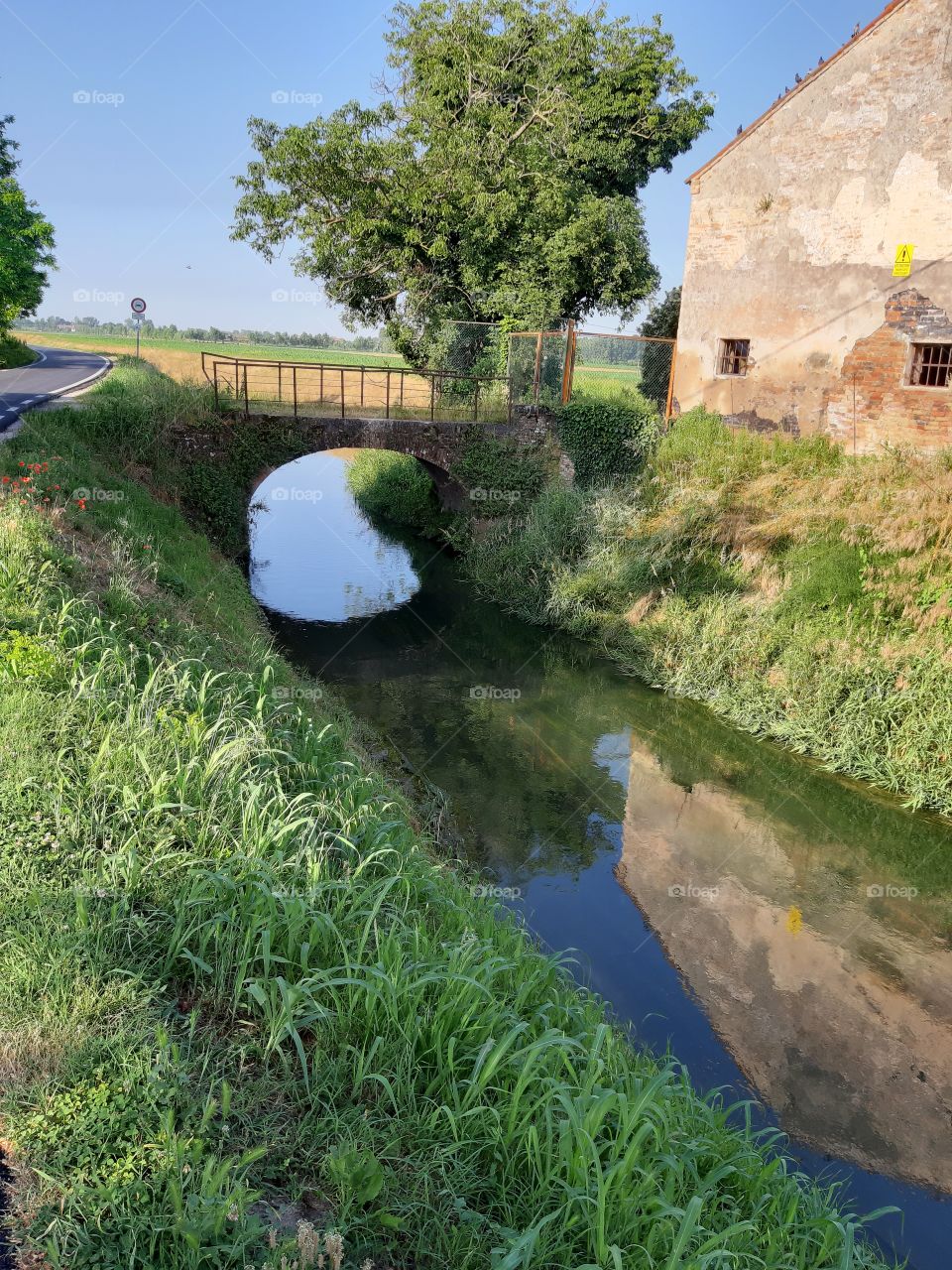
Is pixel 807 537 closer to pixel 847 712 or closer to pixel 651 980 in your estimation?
pixel 847 712

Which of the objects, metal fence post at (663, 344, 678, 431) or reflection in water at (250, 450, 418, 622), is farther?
metal fence post at (663, 344, 678, 431)

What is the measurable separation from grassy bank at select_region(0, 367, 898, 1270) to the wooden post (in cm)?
1361

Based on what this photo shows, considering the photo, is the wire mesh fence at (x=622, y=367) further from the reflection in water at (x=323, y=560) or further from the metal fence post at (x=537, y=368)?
the reflection in water at (x=323, y=560)

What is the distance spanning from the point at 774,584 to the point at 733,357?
19.6 feet

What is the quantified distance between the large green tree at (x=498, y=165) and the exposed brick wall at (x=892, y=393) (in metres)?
7.90

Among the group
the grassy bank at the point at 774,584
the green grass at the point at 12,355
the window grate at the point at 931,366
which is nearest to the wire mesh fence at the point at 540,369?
the grassy bank at the point at 774,584

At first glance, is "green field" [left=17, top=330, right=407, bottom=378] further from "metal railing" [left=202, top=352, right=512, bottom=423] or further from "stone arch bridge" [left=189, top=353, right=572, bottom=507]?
"stone arch bridge" [left=189, top=353, right=572, bottom=507]

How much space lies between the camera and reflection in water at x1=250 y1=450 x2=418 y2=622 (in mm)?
17234

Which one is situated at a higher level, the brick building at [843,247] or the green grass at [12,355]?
the brick building at [843,247]

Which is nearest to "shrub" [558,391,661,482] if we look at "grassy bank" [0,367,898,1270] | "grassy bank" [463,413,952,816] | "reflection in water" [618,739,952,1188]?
"grassy bank" [463,413,952,816]

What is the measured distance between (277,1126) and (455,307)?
2058cm

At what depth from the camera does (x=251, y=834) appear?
440cm

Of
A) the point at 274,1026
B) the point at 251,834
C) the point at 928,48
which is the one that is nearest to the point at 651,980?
the point at 251,834

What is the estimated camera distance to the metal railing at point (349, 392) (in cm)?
1639
